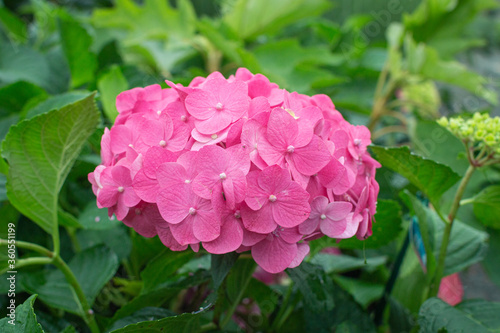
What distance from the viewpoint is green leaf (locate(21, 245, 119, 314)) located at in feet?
1.77

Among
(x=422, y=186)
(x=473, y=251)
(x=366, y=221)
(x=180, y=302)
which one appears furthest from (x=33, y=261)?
(x=473, y=251)

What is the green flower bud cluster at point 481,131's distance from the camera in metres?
0.49

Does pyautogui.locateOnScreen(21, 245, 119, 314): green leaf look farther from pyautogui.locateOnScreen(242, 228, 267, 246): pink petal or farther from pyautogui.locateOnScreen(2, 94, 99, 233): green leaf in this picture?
pyautogui.locateOnScreen(242, 228, 267, 246): pink petal

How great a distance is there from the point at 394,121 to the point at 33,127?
3.81ft

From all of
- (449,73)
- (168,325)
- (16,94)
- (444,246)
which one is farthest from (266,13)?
(168,325)

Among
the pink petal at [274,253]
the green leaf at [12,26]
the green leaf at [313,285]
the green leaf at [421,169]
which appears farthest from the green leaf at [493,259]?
the green leaf at [12,26]

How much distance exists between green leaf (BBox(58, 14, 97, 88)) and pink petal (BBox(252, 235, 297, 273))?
0.56m

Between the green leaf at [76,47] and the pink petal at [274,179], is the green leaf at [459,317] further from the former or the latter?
the green leaf at [76,47]

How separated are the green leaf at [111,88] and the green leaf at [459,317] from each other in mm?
502

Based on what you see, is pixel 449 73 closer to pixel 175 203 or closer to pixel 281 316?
pixel 281 316

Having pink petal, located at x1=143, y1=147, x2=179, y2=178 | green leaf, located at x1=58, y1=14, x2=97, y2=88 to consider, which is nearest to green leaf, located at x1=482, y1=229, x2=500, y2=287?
pink petal, located at x1=143, y1=147, x2=179, y2=178

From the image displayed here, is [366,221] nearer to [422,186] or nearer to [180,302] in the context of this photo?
[422,186]

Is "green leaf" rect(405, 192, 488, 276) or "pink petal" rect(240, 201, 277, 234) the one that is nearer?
"pink petal" rect(240, 201, 277, 234)

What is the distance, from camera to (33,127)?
463 mm
